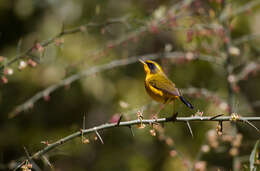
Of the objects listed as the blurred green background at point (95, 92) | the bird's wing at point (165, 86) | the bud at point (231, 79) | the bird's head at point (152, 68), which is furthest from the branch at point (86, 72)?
the blurred green background at point (95, 92)

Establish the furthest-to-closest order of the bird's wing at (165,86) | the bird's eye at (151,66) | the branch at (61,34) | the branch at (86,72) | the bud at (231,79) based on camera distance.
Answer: the bird's eye at (151,66)
the bud at (231,79)
the branch at (86,72)
the bird's wing at (165,86)
the branch at (61,34)

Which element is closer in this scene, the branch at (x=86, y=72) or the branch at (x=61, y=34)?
the branch at (x=61, y=34)

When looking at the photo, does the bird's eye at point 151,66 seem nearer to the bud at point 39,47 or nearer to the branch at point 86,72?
the branch at point 86,72

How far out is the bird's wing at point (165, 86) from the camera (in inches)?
123

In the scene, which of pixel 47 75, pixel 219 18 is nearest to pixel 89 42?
pixel 47 75

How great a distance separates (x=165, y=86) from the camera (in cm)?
332

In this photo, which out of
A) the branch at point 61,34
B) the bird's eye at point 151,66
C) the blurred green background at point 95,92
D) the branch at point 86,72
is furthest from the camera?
the blurred green background at point 95,92

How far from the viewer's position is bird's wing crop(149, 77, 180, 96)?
123 inches

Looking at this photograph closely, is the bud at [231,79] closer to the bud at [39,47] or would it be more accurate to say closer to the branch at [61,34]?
the branch at [61,34]

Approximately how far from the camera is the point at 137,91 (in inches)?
266

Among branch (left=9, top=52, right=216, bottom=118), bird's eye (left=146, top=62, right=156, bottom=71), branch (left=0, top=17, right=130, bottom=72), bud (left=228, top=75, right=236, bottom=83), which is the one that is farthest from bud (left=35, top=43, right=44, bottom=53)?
bud (left=228, top=75, right=236, bottom=83)

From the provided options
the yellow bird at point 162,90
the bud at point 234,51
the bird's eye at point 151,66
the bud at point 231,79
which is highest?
the bud at point 234,51

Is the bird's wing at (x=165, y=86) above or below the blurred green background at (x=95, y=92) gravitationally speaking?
below

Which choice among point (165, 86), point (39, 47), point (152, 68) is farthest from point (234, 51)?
point (39, 47)
